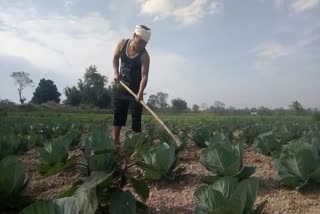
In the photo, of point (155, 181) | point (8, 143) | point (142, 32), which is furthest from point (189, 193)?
point (8, 143)

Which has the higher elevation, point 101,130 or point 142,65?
point 142,65

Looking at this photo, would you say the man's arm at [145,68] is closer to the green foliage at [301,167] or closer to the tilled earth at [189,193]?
the tilled earth at [189,193]

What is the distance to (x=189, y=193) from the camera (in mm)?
3510

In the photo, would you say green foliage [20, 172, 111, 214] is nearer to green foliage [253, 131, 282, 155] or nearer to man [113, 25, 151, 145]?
man [113, 25, 151, 145]

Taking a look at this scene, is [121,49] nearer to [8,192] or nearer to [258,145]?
[258,145]

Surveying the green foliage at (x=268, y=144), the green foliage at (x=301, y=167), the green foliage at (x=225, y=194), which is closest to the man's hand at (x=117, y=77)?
the green foliage at (x=268, y=144)

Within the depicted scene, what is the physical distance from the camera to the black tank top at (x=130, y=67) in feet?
19.1

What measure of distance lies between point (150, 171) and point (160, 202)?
94 centimetres

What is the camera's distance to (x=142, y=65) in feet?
18.8

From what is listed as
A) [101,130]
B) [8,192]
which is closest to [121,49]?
[101,130]

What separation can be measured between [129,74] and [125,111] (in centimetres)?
56

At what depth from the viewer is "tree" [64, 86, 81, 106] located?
6322 centimetres

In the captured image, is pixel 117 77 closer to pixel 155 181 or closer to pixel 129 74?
pixel 129 74

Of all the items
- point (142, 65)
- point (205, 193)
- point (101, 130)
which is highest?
point (142, 65)
